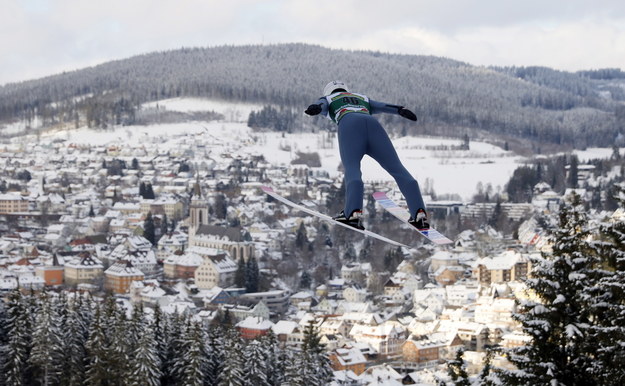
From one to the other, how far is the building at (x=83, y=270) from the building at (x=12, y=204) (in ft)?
52.7

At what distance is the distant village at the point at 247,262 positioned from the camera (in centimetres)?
3309

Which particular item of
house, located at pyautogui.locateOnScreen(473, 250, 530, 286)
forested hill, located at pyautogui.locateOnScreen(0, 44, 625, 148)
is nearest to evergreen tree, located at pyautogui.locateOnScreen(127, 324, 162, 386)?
house, located at pyautogui.locateOnScreen(473, 250, 530, 286)

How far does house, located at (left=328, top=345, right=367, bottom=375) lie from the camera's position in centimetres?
2939

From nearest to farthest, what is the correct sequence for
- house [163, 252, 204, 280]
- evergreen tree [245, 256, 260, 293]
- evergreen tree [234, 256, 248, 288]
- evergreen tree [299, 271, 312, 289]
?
evergreen tree [245, 256, 260, 293]
evergreen tree [234, 256, 248, 288]
evergreen tree [299, 271, 312, 289]
house [163, 252, 204, 280]

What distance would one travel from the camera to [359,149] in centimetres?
571

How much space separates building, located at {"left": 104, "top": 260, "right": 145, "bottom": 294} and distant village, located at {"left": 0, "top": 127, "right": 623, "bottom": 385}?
0.25 ft

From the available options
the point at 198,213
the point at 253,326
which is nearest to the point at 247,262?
the point at 253,326

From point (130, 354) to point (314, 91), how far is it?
283 feet

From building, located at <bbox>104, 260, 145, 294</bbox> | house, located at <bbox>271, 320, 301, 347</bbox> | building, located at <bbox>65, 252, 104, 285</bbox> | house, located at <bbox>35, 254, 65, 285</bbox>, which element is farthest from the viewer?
building, located at <bbox>65, 252, 104, 285</bbox>

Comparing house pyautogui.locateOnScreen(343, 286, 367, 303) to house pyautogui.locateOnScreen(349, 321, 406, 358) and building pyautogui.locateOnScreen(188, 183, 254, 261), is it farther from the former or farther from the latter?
building pyautogui.locateOnScreen(188, 183, 254, 261)

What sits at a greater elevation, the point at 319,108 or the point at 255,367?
the point at 319,108

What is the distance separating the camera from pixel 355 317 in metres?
36.4

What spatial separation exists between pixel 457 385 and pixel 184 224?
5086 centimetres

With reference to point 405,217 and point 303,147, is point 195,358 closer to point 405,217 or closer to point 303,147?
point 405,217
